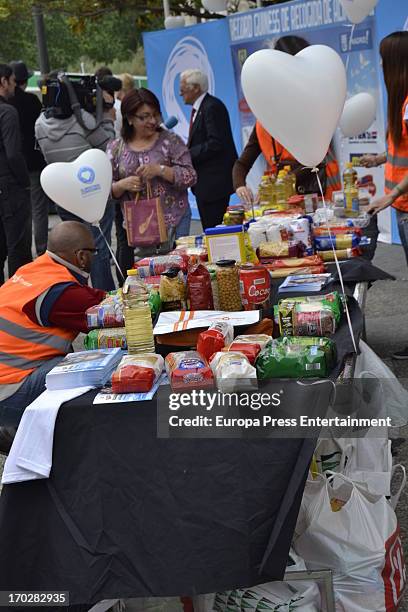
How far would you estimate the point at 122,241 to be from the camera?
6789 millimetres

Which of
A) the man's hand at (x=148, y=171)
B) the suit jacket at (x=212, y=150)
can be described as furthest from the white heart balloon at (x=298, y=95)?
the suit jacket at (x=212, y=150)

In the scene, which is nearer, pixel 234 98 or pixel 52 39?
pixel 234 98

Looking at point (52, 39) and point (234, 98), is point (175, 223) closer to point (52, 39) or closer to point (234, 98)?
point (234, 98)

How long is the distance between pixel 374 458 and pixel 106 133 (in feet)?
13.9

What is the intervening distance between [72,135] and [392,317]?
2715 millimetres

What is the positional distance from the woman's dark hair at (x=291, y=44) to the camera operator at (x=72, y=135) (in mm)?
2021

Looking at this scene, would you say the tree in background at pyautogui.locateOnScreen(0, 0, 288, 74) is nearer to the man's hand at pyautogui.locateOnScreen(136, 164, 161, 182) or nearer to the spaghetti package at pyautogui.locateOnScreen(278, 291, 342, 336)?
the man's hand at pyautogui.locateOnScreen(136, 164, 161, 182)

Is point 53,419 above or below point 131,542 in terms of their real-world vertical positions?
above

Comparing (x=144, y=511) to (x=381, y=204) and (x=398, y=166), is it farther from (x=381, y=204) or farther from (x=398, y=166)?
(x=398, y=166)

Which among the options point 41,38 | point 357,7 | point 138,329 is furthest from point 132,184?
point 41,38

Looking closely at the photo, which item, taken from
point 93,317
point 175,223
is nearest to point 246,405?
point 93,317

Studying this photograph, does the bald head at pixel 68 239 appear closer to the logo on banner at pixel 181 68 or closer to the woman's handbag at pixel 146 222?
the woman's handbag at pixel 146 222

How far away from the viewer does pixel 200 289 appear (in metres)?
3.54

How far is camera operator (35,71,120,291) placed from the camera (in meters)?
6.68
